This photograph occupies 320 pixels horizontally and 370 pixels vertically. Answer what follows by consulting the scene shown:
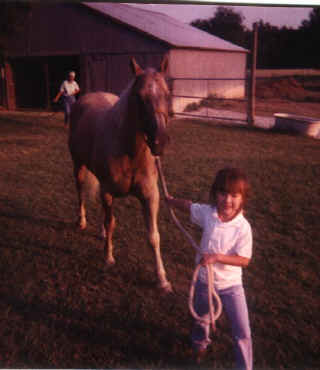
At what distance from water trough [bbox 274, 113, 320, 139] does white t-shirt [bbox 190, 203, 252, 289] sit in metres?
8.64

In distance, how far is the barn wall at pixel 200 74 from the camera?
1474cm

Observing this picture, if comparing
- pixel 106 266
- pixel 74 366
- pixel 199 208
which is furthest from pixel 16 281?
pixel 199 208

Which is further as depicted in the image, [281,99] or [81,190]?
[281,99]

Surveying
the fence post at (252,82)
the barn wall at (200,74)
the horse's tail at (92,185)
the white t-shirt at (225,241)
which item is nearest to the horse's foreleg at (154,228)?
the white t-shirt at (225,241)

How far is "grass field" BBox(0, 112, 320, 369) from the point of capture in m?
2.27

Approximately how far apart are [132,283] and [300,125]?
8451 mm

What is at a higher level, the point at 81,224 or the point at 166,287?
the point at 81,224

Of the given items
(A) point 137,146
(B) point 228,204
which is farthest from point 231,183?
(A) point 137,146

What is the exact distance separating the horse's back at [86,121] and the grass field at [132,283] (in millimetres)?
970

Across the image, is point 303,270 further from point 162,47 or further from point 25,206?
point 162,47

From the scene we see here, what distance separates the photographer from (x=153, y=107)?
84.9 inches

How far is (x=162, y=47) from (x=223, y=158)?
353 inches

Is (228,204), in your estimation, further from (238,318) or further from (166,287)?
(166,287)

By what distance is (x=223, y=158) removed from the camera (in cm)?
739
